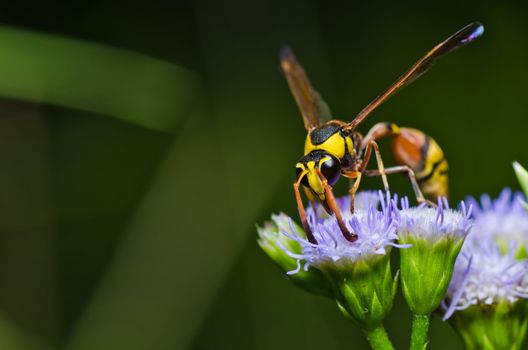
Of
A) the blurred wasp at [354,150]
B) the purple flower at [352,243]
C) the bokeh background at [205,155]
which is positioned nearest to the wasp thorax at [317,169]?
the blurred wasp at [354,150]

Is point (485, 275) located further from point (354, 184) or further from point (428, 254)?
point (354, 184)

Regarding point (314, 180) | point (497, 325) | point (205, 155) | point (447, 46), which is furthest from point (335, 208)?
point (205, 155)

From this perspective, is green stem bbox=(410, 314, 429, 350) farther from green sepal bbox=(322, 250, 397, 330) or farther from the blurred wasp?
the blurred wasp

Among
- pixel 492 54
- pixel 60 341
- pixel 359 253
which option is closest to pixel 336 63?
pixel 492 54

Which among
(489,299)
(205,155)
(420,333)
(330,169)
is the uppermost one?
(330,169)

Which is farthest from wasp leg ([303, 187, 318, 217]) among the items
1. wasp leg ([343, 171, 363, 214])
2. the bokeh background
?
the bokeh background
